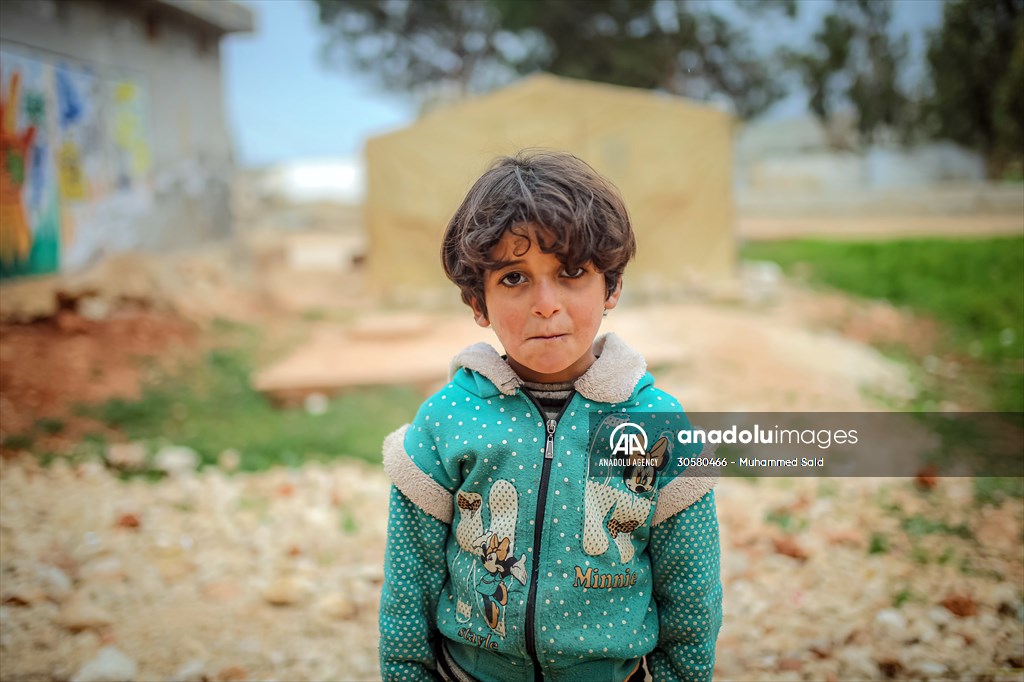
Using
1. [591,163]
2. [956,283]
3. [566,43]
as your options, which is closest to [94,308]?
[591,163]

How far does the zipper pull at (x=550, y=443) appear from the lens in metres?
1.46

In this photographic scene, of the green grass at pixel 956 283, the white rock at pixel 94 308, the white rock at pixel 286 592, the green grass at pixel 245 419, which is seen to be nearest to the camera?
the white rock at pixel 286 592

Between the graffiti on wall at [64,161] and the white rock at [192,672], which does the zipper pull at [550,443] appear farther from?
the graffiti on wall at [64,161]

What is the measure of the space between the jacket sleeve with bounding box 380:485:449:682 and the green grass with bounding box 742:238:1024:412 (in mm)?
4852

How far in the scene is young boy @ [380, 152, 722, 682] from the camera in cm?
142

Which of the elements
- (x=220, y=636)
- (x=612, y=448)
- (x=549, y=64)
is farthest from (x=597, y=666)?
(x=549, y=64)

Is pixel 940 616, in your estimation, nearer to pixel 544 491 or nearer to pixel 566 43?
pixel 544 491

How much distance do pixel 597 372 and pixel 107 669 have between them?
5.72 ft

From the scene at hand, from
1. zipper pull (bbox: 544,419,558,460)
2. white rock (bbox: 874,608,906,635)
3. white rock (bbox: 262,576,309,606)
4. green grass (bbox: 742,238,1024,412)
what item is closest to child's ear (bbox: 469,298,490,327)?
zipper pull (bbox: 544,419,558,460)

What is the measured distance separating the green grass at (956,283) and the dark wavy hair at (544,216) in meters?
4.74

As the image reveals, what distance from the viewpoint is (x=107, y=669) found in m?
2.27

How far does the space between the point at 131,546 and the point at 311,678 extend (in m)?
1.20

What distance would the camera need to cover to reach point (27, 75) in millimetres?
5102

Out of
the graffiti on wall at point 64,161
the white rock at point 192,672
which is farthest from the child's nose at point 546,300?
the graffiti on wall at point 64,161
